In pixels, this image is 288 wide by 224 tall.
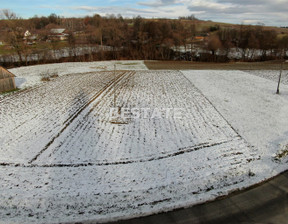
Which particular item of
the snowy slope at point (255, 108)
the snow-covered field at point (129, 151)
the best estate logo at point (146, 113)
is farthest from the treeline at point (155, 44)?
the best estate logo at point (146, 113)

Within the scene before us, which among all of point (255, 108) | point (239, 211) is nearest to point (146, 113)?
point (255, 108)

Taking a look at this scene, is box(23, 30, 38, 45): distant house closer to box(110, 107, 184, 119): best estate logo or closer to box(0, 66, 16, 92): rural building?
box(0, 66, 16, 92): rural building

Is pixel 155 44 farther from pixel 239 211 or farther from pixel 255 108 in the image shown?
pixel 239 211

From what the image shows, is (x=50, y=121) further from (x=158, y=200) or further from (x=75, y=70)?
(x=75, y=70)

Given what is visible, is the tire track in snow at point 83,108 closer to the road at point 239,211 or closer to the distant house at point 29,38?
the road at point 239,211

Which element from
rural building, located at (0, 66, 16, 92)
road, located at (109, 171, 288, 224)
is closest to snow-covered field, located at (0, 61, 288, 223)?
road, located at (109, 171, 288, 224)

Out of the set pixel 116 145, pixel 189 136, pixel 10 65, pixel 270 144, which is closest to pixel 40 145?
pixel 116 145
